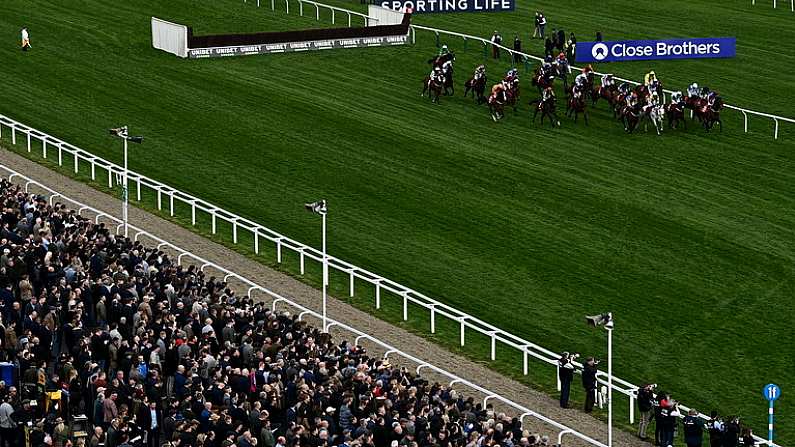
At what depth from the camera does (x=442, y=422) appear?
23828 mm

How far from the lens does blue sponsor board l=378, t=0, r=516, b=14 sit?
64.1 m

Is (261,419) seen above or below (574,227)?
above

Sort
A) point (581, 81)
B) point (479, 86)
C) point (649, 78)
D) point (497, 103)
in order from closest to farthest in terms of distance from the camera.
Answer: point (497, 103), point (581, 81), point (479, 86), point (649, 78)

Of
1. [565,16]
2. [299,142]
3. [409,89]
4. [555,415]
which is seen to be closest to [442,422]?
[555,415]

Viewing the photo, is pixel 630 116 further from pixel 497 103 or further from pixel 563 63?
pixel 563 63

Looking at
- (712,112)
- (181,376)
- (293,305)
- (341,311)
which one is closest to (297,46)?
(712,112)

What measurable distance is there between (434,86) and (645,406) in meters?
24.9

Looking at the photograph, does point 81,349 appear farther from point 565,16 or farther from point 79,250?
point 565,16

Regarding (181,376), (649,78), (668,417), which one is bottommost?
(649,78)

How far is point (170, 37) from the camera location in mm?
57312

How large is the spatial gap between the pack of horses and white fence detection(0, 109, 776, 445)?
1180cm

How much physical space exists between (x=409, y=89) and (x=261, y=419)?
3054 centimetres

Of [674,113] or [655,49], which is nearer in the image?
[674,113]

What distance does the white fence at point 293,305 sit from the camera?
27969 mm
